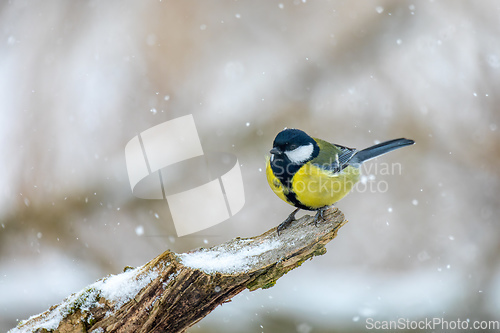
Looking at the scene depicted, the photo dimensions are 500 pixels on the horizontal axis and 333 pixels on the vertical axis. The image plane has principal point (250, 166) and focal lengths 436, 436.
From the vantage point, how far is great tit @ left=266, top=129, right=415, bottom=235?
4.69 ft

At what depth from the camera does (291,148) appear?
149cm


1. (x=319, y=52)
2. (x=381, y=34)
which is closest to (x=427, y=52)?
(x=381, y=34)

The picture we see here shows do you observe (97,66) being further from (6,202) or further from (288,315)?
(288,315)

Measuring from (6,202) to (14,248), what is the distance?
32 centimetres

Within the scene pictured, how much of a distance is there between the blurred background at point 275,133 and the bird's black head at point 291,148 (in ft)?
3.80

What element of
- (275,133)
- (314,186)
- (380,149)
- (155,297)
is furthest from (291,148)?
(275,133)

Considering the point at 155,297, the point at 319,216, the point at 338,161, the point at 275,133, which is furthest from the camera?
the point at 275,133

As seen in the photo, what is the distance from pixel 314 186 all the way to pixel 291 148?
0.52 ft

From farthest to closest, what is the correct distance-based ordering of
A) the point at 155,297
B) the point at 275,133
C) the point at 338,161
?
the point at 275,133
the point at 338,161
the point at 155,297

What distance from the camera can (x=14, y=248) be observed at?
2.94 metres

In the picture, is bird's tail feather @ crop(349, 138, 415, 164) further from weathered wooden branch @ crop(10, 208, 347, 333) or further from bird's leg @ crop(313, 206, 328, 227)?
weathered wooden branch @ crop(10, 208, 347, 333)

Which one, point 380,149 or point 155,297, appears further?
point 380,149

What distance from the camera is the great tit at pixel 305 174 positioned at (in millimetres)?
1429

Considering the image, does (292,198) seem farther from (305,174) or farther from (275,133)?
(275,133)
